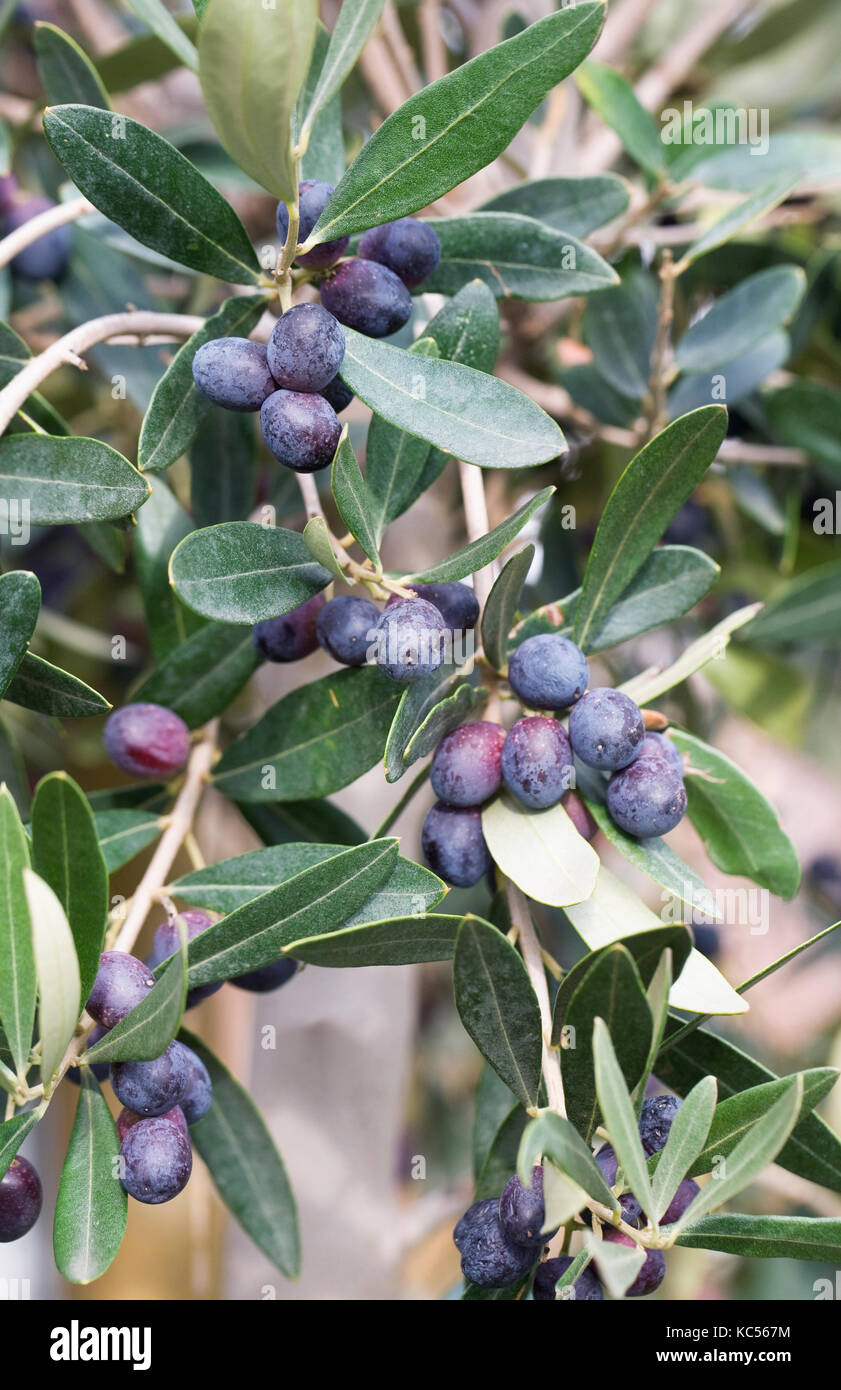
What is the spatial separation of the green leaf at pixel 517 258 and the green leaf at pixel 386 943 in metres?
0.45

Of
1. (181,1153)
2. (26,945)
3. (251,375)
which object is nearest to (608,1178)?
(181,1153)

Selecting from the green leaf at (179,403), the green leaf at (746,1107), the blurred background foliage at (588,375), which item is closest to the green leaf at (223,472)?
the blurred background foliage at (588,375)

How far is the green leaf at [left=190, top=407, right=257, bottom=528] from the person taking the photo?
0.83 meters

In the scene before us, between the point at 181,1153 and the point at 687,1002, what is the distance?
0.27 metres

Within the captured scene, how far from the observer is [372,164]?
0.55 meters

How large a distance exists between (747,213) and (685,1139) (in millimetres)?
699

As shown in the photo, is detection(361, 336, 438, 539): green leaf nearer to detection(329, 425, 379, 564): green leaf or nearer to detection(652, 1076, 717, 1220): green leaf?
detection(329, 425, 379, 564): green leaf

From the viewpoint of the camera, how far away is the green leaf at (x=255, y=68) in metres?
0.44

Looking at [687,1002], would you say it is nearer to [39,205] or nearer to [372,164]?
[372,164]

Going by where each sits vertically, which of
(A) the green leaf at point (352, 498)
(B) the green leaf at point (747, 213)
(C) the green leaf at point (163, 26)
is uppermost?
(C) the green leaf at point (163, 26)

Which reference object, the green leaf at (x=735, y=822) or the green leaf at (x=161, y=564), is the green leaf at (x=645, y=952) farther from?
the green leaf at (x=161, y=564)

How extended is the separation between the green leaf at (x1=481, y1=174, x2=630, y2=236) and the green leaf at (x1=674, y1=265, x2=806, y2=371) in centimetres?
20

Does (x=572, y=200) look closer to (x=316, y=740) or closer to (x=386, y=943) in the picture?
(x=316, y=740)
